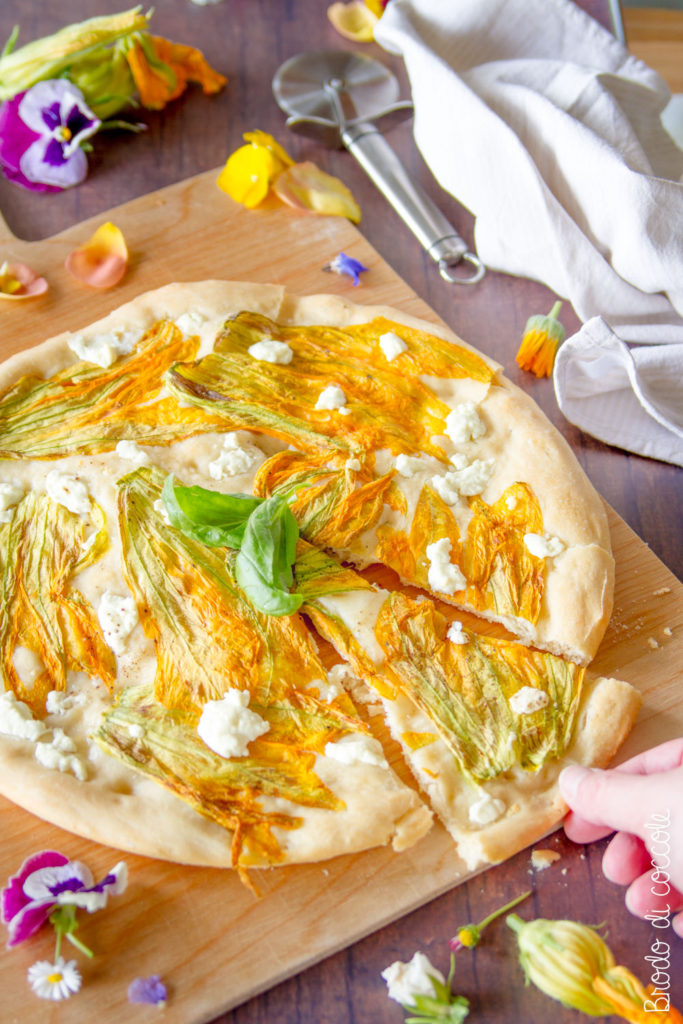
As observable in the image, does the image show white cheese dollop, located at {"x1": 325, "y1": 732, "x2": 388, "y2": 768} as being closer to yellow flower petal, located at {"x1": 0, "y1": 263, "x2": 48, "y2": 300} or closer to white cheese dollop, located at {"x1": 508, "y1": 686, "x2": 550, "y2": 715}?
white cheese dollop, located at {"x1": 508, "y1": 686, "x2": 550, "y2": 715}

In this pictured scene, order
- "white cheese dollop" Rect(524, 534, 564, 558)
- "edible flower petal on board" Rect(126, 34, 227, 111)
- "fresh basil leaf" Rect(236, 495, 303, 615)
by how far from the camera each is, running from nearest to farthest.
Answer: "fresh basil leaf" Rect(236, 495, 303, 615), "white cheese dollop" Rect(524, 534, 564, 558), "edible flower petal on board" Rect(126, 34, 227, 111)

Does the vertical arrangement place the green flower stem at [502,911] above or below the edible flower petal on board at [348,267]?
below

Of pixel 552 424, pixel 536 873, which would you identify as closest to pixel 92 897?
pixel 536 873

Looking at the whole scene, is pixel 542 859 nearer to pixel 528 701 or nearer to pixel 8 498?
pixel 528 701

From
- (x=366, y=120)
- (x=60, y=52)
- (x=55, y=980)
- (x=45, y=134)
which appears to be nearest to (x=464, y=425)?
(x=366, y=120)

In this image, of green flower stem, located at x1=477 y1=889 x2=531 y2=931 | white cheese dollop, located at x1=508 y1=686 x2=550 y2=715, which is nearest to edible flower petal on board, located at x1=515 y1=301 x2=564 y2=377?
white cheese dollop, located at x1=508 y1=686 x2=550 y2=715

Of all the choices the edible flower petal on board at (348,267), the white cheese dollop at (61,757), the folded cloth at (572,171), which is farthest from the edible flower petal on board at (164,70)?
the white cheese dollop at (61,757)

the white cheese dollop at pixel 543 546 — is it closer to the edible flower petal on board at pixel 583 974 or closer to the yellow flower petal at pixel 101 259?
the edible flower petal on board at pixel 583 974
